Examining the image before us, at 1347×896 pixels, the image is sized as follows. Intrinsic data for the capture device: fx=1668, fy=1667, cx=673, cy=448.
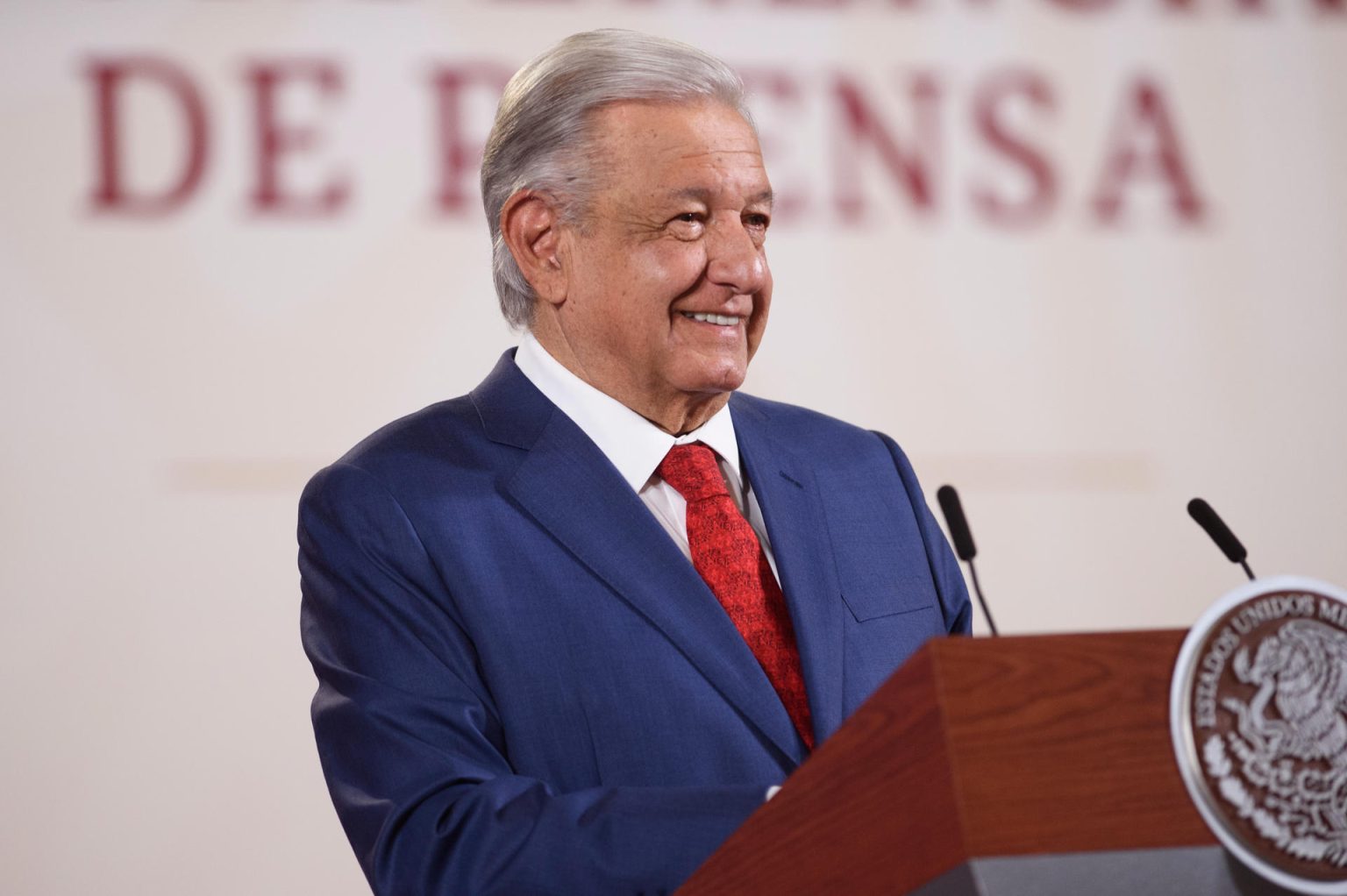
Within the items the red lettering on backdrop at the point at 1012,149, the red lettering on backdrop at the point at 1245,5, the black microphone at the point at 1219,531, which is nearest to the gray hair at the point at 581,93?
the black microphone at the point at 1219,531

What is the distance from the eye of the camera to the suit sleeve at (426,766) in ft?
4.94

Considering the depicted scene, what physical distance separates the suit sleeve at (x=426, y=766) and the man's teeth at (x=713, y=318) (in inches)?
16.9

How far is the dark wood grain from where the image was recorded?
104cm

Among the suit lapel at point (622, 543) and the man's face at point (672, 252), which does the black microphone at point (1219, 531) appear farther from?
the man's face at point (672, 252)

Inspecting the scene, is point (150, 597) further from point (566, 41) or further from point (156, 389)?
point (566, 41)

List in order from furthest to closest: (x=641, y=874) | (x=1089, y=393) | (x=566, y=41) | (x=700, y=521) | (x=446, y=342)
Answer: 1. (x=1089, y=393)
2. (x=446, y=342)
3. (x=566, y=41)
4. (x=700, y=521)
5. (x=641, y=874)

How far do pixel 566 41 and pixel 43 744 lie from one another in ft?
5.28

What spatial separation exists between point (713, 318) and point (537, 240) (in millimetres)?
259

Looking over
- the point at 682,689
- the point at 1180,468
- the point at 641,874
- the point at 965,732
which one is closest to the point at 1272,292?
the point at 1180,468

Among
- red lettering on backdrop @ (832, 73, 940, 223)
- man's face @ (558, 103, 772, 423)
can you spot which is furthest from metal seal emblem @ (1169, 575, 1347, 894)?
red lettering on backdrop @ (832, 73, 940, 223)

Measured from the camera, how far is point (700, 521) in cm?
194

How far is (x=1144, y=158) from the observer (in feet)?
11.2

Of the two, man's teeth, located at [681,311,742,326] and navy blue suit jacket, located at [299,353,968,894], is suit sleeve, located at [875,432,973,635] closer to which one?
navy blue suit jacket, located at [299,353,968,894]

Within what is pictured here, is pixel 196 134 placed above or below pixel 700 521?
above
